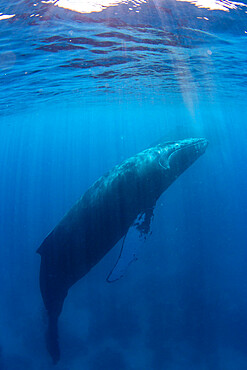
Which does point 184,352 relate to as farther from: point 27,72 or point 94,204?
point 27,72

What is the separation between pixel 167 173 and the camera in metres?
7.18

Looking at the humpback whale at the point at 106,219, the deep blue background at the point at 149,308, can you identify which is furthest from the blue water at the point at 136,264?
the humpback whale at the point at 106,219

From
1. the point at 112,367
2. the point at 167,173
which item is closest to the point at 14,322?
the point at 112,367

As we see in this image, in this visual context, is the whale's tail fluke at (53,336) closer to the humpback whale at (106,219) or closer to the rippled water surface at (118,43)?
the humpback whale at (106,219)

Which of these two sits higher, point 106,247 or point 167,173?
point 167,173

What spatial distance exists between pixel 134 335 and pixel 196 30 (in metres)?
15.6

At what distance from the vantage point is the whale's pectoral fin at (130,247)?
6535 mm

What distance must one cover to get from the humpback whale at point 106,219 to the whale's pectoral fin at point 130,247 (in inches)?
0.5

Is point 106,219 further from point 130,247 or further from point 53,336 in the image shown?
point 53,336

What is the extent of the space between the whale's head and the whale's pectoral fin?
5.91ft

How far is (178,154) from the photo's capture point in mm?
7430

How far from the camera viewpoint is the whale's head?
7.18 m

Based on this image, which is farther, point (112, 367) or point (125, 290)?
point (125, 290)

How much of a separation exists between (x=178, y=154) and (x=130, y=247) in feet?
10.4
